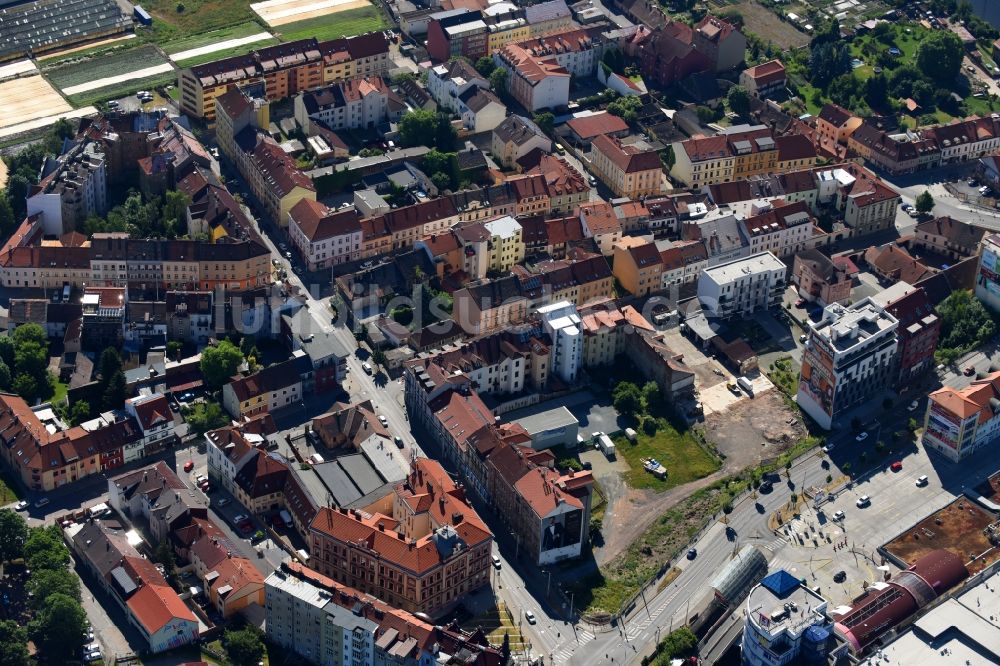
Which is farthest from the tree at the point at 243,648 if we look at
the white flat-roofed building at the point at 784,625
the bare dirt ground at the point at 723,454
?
the white flat-roofed building at the point at 784,625

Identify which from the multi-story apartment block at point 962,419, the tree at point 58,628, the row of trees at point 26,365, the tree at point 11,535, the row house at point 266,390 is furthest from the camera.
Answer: the row of trees at point 26,365

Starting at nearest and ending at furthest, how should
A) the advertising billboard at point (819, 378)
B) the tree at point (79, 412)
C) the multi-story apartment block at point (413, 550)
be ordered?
1. the multi-story apartment block at point (413, 550)
2. the tree at point (79, 412)
3. the advertising billboard at point (819, 378)

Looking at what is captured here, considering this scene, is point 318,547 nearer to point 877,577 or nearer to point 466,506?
point 466,506

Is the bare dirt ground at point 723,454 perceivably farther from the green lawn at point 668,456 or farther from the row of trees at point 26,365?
the row of trees at point 26,365

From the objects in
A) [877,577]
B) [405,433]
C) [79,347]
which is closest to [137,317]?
[79,347]

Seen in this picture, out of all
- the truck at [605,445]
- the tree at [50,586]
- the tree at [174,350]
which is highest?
the tree at [50,586]

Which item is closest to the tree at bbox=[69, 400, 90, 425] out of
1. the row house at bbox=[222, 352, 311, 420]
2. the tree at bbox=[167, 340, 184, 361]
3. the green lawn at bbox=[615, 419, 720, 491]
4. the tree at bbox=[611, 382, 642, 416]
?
the tree at bbox=[167, 340, 184, 361]

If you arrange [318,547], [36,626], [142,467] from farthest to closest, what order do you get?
[142,467], [318,547], [36,626]

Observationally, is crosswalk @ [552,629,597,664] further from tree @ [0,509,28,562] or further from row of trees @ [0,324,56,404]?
row of trees @ [0,324,56,404]
